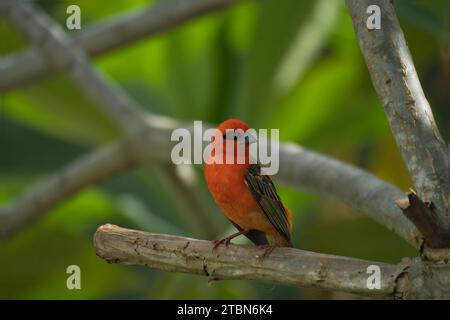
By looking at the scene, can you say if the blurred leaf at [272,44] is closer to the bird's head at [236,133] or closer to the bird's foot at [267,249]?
the bird's head at [236,133]

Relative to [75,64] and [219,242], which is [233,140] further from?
[75,64]

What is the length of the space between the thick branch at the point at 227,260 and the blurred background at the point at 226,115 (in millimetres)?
→ 1979

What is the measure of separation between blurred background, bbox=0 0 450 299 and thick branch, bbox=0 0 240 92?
0.96 ft

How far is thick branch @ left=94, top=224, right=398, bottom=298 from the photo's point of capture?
274 cm

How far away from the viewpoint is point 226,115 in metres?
6.38

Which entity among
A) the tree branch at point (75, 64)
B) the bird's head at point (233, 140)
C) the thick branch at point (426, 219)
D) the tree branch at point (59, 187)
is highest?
the tree branch at point (75, 64)

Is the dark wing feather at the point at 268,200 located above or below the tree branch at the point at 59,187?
below

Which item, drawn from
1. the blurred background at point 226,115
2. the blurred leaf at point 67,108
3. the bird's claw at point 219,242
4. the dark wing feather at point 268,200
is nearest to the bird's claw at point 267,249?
the bird's claw at point 219,242

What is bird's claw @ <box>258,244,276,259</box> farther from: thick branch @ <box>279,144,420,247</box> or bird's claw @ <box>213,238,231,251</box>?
thick branch @ <box>279,144,420,247</box>

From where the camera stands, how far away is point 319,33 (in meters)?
6.00

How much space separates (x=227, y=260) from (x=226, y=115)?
3.49 meters

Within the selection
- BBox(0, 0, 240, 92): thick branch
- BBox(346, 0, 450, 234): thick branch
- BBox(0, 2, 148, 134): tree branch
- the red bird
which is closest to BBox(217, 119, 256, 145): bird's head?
the red bird

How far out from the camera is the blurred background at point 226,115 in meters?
5.65

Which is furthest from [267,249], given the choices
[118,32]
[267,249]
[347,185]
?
[118,32]
